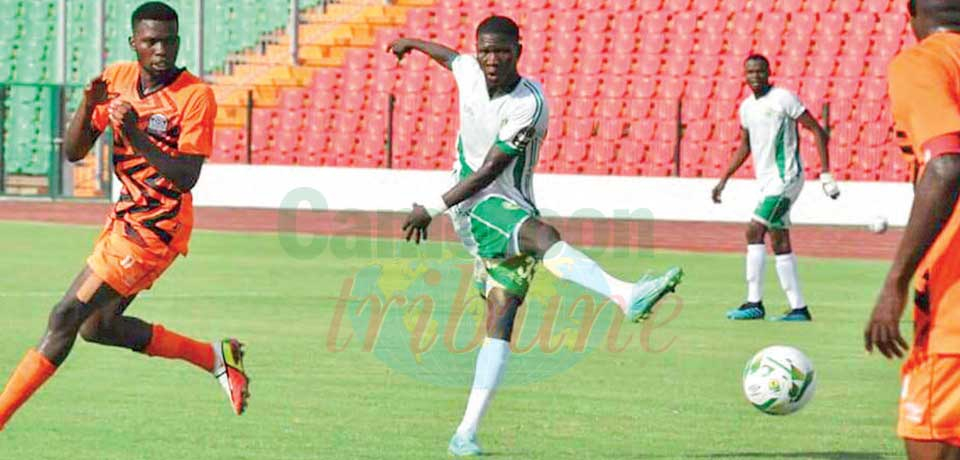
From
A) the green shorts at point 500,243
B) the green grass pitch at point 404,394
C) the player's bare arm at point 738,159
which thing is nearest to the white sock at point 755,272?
the green grass pitch at point 404,394

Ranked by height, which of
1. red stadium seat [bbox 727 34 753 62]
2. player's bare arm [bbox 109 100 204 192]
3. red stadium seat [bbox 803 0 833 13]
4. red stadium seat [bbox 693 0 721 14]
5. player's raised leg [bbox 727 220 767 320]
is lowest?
player's raised leg [bbox 727 220 767 320]

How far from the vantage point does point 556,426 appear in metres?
9.69

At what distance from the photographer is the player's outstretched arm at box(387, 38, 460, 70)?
31.8ft

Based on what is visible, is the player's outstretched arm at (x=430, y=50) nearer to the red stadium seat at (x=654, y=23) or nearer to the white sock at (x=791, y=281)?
the white sock at (x=791, y=281)

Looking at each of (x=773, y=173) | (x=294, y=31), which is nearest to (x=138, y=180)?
(x=773, y=173)

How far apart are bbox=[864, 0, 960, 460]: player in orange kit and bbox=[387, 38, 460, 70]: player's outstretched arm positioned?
4373 mm

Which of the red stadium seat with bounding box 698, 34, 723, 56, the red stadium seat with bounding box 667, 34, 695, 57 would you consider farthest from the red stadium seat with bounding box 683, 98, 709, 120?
the red stadium seat with bounding box 667, 34, 695, 57

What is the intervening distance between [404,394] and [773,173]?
6.24m

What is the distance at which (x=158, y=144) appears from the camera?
8719 millimetres

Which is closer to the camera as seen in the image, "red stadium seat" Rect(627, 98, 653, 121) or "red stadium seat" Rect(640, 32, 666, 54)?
"red stadium seat" Rect(627, 98, 653, 121)

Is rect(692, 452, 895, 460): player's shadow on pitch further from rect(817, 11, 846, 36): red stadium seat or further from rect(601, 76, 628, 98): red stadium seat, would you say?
rect(601, 76, 628, 98): red stadium seat

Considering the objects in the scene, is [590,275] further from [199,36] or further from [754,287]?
[199,36]

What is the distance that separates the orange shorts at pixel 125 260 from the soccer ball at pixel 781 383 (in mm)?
2893

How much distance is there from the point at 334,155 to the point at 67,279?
1401 centimetres
